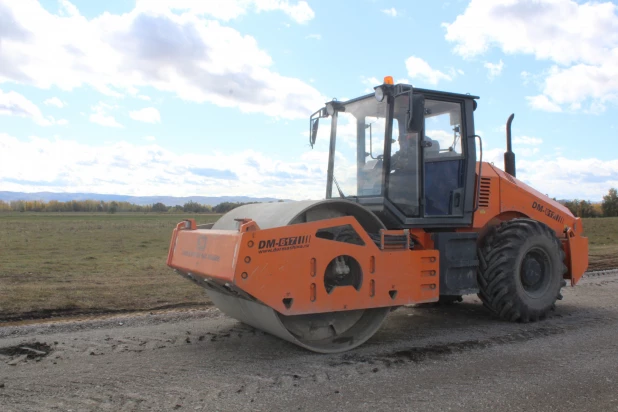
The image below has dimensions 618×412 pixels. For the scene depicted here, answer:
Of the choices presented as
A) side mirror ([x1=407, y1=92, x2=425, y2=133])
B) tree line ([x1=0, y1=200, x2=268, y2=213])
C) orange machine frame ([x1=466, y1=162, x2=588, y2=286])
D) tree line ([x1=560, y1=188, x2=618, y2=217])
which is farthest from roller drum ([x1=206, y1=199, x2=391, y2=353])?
tree line ([x1=0, y1=200, x2=268, y2=213])

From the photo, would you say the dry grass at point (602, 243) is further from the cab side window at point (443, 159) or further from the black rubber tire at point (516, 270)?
the cab side window at point (443, 159)

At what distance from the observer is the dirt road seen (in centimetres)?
418

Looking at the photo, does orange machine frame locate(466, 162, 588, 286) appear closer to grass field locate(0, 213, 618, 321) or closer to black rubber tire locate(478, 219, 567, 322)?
black rubber tire locate(478, 219, 567, 322)

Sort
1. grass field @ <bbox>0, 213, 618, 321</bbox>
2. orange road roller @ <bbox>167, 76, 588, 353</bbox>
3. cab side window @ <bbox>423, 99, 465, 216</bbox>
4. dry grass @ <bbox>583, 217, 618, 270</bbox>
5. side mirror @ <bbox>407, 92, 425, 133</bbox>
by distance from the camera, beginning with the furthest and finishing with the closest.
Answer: dry grass @ <bbox>583, 217, 618, 270</bbox> → grass field @ <bbox>0, 213, 618, 321</bbox> → cab side window @ <bbox>423, 99, 465, 216</bbox> → side mirror @ <bbox>407, 92, 425, 133</bbox> → orange road roller @ <bbox>167, 76, 588, 353</bbox>

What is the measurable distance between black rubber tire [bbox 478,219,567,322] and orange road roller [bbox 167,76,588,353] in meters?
0.02

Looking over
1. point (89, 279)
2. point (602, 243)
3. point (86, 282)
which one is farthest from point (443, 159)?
point (602, 243)

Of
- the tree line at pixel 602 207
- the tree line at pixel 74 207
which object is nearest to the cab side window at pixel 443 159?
the tree line at pixel 602 207

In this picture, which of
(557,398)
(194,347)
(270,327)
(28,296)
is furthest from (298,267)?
(28,296)

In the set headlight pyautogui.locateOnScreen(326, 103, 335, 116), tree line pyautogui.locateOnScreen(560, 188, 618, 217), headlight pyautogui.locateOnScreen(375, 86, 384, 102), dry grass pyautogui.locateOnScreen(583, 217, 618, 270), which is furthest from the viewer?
tree line pyautogui.locateOnScreen(560, 188, 618, 217)

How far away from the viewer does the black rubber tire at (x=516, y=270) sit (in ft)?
22.5

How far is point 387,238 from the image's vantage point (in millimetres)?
5875

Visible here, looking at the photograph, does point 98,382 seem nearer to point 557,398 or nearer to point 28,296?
point 557,398

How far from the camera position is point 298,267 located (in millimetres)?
5184

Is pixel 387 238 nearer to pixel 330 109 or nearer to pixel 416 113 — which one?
pixel 416 113
